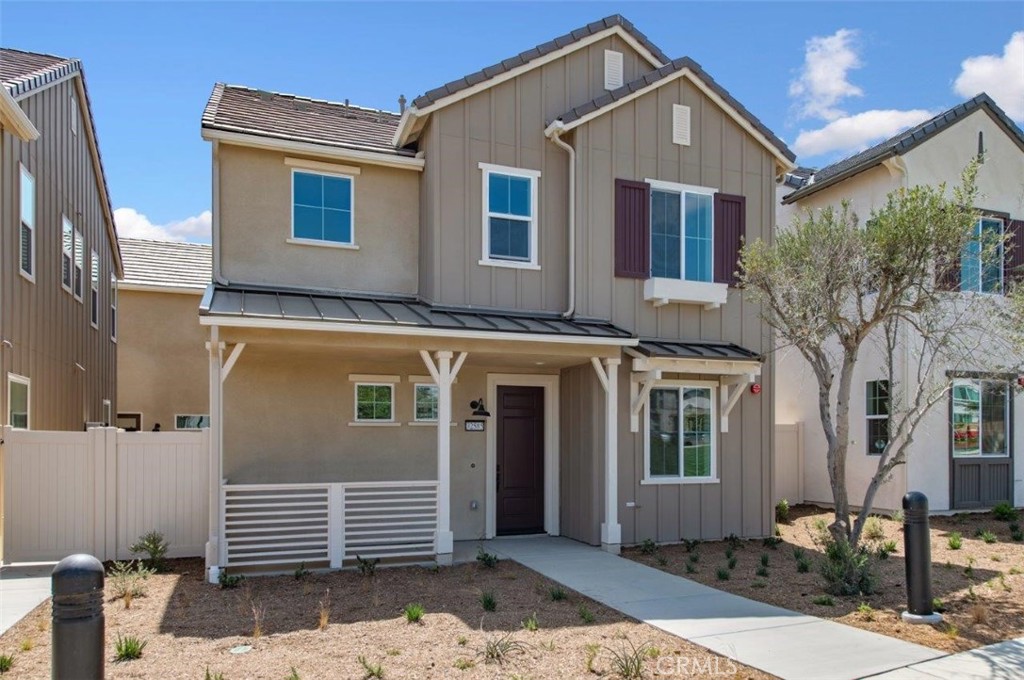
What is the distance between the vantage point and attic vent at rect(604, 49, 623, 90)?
12406 millimetres

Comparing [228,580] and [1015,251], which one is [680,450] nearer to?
[228,580]

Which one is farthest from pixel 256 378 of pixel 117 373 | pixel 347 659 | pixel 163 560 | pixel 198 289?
pixel 117 373

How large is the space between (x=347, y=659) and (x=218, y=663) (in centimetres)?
99

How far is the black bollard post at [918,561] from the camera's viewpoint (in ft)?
23.5

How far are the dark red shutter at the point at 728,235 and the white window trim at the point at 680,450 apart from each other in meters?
1.75

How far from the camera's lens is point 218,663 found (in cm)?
592

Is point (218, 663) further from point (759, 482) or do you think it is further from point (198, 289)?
point (198, 289)

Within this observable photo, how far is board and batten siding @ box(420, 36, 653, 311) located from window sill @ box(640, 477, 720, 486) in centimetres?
296

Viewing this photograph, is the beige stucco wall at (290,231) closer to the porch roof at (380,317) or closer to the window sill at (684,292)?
the porch roof at (380,317)

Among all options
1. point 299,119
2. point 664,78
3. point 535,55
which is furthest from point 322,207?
point 664,78

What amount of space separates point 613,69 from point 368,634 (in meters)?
9.58

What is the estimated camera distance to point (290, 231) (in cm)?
1097

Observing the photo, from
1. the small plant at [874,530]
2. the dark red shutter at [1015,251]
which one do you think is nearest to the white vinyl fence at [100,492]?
the small plant at [874,530]

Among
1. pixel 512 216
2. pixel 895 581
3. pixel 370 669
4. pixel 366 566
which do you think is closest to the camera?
pixel 370 669
